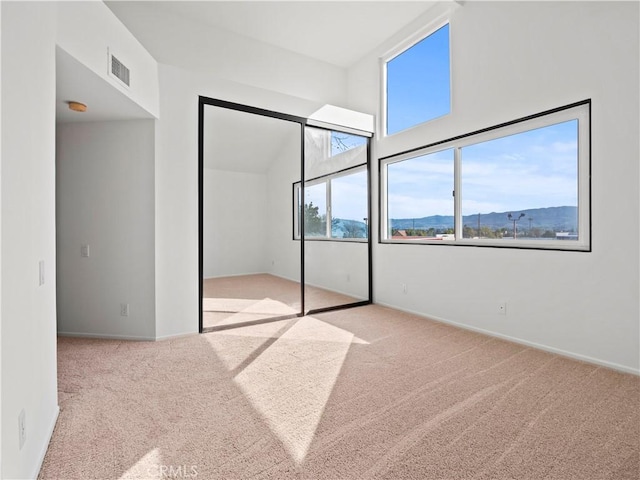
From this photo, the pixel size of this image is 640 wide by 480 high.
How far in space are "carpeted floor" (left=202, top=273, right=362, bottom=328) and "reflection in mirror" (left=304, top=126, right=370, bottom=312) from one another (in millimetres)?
19

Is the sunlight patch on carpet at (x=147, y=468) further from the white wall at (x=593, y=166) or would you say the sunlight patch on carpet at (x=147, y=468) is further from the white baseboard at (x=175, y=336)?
the white wall at (x=593, y=166)

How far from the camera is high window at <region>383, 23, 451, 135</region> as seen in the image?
3904mm

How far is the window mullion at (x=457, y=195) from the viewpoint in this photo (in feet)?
12.1

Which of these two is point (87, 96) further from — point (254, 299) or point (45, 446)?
point (254, 299)

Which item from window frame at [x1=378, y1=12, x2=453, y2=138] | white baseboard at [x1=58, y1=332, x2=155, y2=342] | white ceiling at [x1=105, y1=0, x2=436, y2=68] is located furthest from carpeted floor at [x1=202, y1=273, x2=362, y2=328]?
white ceiling at [x1=105, y1=0, x2=436, y2=68]

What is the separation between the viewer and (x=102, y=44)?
2.30 m

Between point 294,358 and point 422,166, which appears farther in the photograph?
point 422,166

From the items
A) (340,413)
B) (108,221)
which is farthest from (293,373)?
(108,221)

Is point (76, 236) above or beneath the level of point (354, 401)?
above

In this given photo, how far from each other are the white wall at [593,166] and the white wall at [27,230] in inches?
136

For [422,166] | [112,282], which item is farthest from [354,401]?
[422,166]

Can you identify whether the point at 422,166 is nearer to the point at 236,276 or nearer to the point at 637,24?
the point at 637,24

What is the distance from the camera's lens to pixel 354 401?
2107 mm

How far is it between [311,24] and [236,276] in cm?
319
